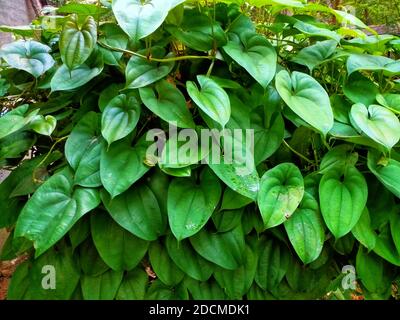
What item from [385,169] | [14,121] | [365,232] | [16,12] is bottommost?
[16,12]

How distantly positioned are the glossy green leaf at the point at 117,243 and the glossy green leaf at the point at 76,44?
0.32m

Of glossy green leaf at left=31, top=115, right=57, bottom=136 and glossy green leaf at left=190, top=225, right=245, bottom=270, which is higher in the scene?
glossy green leaf at left=31, top=115, right=57, bottom=136

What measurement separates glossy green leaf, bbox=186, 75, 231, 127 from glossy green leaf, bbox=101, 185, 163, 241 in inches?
8.4

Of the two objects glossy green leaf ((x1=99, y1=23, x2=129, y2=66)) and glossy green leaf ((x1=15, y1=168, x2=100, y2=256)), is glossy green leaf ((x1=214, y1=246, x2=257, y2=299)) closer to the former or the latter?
glossy green leaf ((x1=15, y1=168, x2=100, y2=256))

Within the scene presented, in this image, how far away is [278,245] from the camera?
766 millimetres

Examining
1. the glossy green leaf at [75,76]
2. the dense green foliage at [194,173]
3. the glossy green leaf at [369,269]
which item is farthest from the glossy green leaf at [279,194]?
the glossy green leaf at [75,76]

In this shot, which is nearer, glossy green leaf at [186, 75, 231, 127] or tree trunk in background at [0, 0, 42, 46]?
glossy green leaf at [186, 75, 231, 127]

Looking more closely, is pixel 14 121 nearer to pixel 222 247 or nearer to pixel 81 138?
pixel 81 138

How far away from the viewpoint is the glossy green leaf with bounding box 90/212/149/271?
2.29 ft

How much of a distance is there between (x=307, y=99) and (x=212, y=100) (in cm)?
21

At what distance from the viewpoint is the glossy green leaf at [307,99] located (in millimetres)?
660

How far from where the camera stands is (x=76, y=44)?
2.19 feet

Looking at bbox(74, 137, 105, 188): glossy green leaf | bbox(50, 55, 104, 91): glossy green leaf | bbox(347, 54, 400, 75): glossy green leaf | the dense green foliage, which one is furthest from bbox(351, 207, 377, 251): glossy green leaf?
bbox(50, 55, 104, 91): glossy green leaf

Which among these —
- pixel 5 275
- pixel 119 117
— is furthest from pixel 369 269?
pixel 5 275
